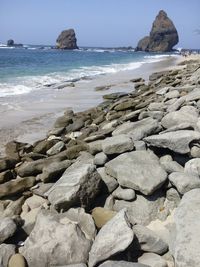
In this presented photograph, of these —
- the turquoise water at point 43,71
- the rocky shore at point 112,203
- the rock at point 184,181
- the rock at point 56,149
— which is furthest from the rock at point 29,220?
the turquoise water at point 43,71

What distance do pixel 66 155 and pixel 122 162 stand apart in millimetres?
1690

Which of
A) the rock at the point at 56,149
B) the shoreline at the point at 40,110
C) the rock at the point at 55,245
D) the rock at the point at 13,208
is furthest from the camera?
the shoreline at the point at 40,110

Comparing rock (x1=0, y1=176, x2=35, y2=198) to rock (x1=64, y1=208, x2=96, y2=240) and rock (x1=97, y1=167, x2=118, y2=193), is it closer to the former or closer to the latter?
rock (x1=97, y1=167, x2=118, y2=193)

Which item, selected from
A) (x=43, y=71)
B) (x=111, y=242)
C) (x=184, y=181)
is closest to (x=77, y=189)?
(x=111, y=242)

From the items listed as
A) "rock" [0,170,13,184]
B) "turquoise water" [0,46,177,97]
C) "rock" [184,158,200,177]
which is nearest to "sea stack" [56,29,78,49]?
"turquoise water" [0,46,177,97]

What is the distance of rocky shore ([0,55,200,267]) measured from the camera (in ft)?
11.0

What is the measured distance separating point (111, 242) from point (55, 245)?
516mm

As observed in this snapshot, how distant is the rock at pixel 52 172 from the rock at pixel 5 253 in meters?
1.59

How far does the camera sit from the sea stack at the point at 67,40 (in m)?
114

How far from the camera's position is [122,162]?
4637 mm

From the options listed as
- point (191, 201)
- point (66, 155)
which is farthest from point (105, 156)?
point (191, 201)

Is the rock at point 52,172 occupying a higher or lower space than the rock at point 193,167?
lower

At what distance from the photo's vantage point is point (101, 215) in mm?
4070

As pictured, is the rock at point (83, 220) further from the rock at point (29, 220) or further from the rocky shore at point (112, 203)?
the rock at point (29, 220)
